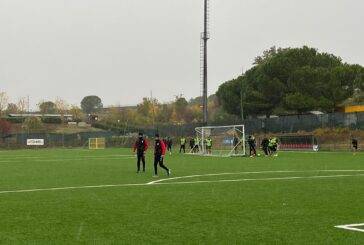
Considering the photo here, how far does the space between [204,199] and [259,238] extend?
483 centimetres

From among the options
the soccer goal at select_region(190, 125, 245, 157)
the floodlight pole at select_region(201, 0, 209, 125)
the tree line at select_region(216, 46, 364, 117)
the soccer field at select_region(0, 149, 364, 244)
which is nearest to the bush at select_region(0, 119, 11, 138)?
the tree line at select_region(216, 46, 364, 117)

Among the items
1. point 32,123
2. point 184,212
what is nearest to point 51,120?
point 32,123

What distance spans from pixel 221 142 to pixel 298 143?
10.8 metres

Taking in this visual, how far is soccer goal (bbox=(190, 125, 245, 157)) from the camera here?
143ft

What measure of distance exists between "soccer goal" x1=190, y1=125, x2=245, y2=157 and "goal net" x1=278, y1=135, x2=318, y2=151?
889 centimetres

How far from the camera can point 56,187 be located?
53.4 feet

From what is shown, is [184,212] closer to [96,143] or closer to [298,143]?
[298,143]

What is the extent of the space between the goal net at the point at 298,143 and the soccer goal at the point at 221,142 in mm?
8892

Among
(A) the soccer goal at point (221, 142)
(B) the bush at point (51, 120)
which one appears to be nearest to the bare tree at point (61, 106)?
(B) the bush at point (51, 120)

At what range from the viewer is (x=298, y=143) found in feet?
175

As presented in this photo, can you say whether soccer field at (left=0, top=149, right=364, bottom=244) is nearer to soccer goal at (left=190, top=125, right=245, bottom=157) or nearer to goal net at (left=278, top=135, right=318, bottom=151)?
soccer goal at (left=190, top=125, right=245, bottom=157)

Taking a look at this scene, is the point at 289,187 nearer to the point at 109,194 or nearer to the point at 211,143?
the point at 109,194

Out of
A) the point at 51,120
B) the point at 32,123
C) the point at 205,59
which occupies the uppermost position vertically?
the point at 205,59

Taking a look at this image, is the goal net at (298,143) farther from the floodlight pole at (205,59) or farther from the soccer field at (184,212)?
the soccer field at (184,212)
